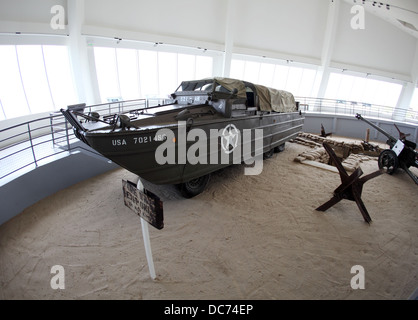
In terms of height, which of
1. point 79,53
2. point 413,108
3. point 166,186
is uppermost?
point 79,53

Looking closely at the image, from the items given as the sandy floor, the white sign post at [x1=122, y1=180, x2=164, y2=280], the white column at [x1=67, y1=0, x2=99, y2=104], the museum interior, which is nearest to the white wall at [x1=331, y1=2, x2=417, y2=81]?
the museum interior

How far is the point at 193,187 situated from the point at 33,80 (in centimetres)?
796

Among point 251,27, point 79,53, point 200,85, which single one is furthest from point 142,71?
point 200,85

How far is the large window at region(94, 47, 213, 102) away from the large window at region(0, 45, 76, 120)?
1.53m

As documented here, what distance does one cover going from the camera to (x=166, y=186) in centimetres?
529

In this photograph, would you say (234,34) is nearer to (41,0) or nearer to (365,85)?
(41,0)

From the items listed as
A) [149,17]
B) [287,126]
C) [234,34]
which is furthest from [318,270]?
[234,34]

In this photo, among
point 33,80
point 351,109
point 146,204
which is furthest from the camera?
point 351,109

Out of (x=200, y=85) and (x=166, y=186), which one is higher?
(x=200, y=85)

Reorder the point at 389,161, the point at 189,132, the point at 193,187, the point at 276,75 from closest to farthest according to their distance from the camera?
the point at 189,132 < the point at 193,187 < the point at 389,161 < the point at 276,75

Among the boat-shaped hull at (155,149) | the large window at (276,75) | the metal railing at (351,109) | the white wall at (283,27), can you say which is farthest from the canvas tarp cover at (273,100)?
the metal railing at (351,109)

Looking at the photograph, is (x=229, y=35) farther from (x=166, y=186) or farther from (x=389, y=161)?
(x=166, y=186)

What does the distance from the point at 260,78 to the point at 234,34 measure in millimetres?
3943
